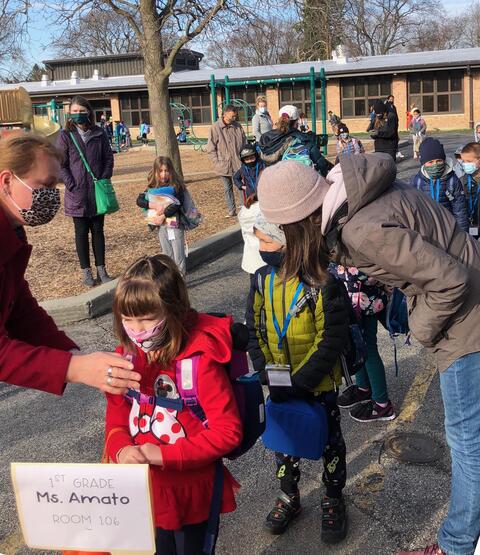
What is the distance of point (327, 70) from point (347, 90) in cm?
170

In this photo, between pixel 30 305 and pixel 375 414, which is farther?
pixel 375 414

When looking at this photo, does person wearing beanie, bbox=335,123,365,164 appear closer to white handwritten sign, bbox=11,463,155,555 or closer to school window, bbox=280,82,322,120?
white handwritten sign, bbox=11,463,155,555

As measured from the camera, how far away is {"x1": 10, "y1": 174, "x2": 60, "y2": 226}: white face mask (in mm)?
2258

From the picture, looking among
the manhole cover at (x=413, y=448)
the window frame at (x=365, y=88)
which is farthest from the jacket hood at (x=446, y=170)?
the window frame at (x=365, y=88)

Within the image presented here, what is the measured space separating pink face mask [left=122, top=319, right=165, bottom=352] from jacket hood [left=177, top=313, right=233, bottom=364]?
10cm

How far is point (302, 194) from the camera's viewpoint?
249cm

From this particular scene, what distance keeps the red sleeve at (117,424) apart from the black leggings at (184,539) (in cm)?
33

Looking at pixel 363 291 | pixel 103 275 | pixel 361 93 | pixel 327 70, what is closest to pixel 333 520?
pixel 363 291

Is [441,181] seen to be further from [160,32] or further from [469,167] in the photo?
[160,32]

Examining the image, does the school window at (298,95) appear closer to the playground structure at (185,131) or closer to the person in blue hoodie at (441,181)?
the playground structure at (185,131)

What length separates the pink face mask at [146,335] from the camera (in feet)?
7.11

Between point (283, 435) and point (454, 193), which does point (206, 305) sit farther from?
point (283, 435)

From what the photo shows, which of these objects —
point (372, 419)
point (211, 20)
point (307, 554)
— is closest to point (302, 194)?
point (307, 554)

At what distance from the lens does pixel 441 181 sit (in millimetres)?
5707
